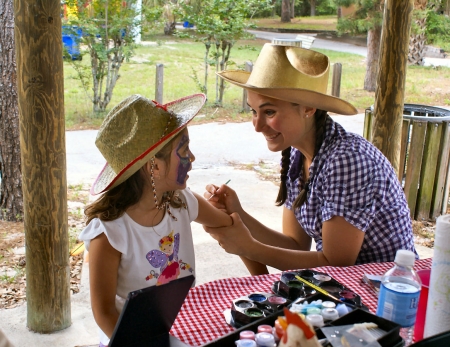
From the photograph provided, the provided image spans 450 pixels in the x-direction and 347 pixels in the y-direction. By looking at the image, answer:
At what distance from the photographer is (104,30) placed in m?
8.66

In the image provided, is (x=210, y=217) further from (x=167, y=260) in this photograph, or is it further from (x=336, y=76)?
(x=336, y=76)

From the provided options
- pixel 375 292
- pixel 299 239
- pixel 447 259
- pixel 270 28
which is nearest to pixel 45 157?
Result: pixel 299 239

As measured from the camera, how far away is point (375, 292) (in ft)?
6.34

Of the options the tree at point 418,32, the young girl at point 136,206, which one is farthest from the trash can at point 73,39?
the tree at point 418,32

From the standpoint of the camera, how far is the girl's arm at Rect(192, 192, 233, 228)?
239cm

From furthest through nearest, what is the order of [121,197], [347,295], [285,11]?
[285,11], [121,197], [347,295]

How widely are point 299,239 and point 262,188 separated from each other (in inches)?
144

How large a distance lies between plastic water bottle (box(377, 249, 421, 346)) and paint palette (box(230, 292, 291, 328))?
0.30m

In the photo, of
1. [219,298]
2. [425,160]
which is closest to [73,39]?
[425,160]

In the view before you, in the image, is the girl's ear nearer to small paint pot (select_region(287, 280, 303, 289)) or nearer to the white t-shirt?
the white t-shirt

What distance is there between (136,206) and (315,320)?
34.5 inches

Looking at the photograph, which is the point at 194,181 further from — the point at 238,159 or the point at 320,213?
the point at 320,213

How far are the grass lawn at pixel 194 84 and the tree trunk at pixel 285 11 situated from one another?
1334 centimetres

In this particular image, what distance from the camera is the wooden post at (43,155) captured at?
2.84 meters
